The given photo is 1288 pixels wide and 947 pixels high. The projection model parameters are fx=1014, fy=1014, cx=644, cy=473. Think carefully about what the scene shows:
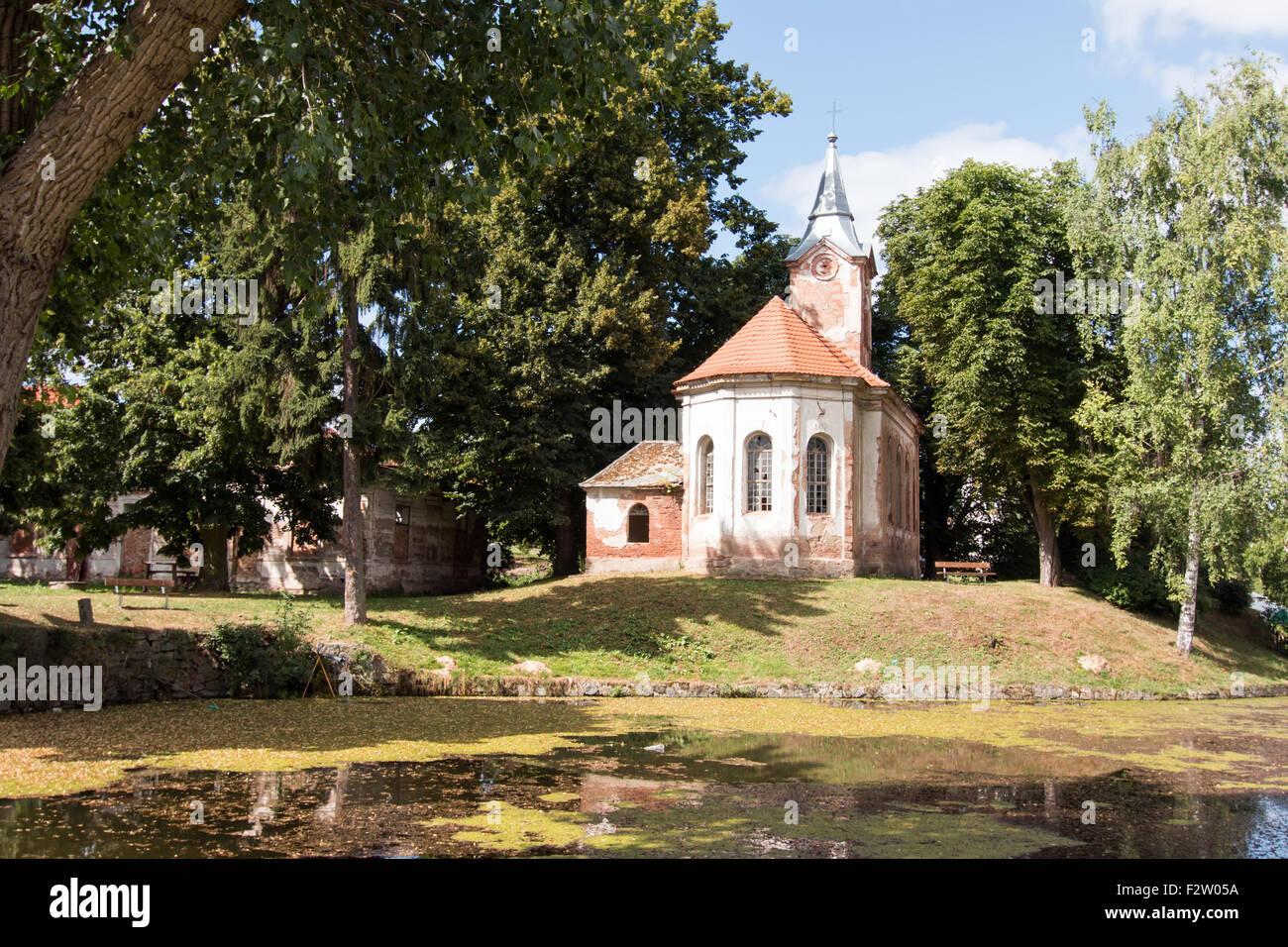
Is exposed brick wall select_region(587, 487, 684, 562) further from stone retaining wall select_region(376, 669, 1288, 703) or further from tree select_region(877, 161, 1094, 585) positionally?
stone retaining wall select_region(376, 669, 1288, 703)

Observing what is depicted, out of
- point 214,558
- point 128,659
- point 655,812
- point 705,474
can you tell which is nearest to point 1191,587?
point 705,474

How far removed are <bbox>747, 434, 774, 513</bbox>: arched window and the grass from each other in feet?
8.45

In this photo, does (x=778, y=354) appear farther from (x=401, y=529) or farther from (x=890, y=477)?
(x=401, y=529)

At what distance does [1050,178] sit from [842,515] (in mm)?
15599

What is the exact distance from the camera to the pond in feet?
26.5

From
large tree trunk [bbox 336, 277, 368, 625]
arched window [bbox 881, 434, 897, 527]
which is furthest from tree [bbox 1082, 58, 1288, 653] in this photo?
large tree trunk [bbox 336, 277, 368, 625]

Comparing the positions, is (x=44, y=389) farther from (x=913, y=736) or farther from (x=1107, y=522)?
(x=1107, y=522)

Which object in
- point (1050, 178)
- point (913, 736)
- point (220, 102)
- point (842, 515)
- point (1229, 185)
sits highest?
point (1050, 178)

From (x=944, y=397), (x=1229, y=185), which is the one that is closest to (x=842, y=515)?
(x=944, y=397)

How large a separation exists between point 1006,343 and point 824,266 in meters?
Answer: 7.66

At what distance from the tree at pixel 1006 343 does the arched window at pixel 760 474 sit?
22.9 feet

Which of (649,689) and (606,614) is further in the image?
(606,614)

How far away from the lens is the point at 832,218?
124 feet

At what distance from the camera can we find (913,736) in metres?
15.7
